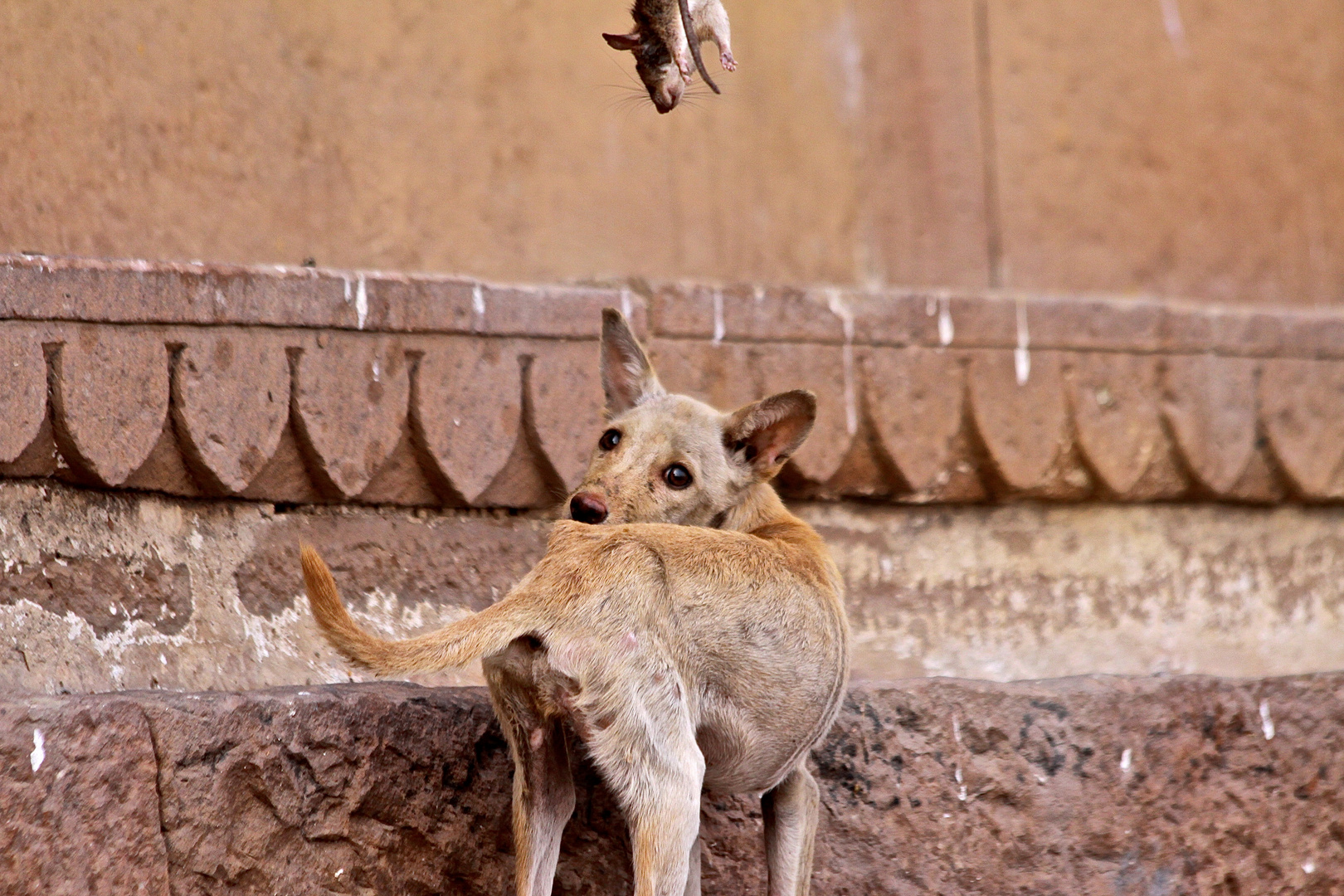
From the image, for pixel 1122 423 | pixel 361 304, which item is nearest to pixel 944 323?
pixel 1122 423

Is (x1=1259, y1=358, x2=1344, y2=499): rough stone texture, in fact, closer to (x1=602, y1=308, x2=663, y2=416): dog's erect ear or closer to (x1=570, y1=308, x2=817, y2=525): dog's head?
(x1=570, y1=308, x2=817, y2=525): dog's head

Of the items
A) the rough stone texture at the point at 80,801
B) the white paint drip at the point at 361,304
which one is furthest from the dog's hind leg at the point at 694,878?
the white paint drip at the point at 361,304

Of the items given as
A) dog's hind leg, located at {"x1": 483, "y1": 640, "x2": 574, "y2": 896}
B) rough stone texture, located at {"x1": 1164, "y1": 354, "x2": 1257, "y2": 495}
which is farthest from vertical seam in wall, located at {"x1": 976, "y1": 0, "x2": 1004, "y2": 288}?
dog's hind leg, located at {"x1": 483, "y1": 640, "x2": 574, "y2": 896}

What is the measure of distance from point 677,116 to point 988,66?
1.01 m

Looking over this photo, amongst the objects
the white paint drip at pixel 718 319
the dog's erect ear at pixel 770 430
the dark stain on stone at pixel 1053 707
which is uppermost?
the white paint drip at pixel 718 319

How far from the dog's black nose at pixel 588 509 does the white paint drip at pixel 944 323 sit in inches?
51.3

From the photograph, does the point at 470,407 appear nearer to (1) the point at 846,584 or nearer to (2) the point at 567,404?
(2) the point at 567,404

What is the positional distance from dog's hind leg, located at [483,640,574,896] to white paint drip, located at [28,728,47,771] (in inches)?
28.6

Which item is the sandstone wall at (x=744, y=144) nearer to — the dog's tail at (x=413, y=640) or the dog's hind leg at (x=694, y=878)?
the dog's tail at (x=413, y=640)

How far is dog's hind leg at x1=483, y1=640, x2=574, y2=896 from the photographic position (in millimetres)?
2730

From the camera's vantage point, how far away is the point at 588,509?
10.3 feet

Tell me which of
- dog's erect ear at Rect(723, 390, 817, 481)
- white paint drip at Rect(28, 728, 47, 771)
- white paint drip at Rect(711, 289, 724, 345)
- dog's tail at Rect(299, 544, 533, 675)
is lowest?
white paint drip at Rect(28, 728, 47, 771)

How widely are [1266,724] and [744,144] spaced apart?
221cm

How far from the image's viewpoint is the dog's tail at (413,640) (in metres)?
2.57
